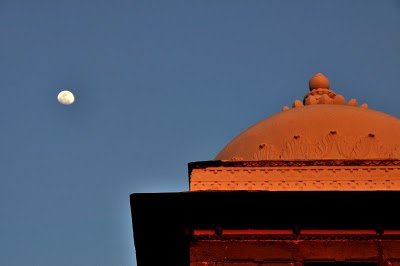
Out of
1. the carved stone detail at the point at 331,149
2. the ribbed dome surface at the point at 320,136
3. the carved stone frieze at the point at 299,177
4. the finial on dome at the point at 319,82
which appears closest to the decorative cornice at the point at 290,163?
the carved stone frieze at the point at 299,177

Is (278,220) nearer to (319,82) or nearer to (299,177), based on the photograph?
(299,177)

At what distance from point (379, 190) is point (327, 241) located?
1597mm

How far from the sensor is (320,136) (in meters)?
23.0

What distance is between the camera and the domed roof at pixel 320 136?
73.6 ft

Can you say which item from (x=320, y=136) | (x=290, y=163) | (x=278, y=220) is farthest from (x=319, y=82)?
(x=278, y=220)

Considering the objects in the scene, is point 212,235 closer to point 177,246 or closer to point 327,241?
point 177,246

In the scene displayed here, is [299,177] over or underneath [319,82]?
underneath

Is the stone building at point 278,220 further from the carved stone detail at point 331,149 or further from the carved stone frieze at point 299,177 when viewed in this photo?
the carved stone detail at point 331,149

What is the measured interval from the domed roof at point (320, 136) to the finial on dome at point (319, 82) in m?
2.89

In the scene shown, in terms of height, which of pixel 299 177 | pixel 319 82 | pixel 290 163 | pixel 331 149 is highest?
pixel 319 82

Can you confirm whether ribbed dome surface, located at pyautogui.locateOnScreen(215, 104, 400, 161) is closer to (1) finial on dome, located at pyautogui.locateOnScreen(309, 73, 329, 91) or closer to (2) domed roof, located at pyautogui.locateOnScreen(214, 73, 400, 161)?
(2) domed roof, located at pyautogui.locateOnScreen(214, 73, 400, 161)

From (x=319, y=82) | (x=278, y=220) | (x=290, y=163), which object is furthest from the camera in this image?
(x=319, y=82)

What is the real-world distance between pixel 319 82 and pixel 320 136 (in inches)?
212

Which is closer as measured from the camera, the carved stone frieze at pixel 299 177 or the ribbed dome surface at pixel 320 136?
the carved stone frieze at pixel 299 177
